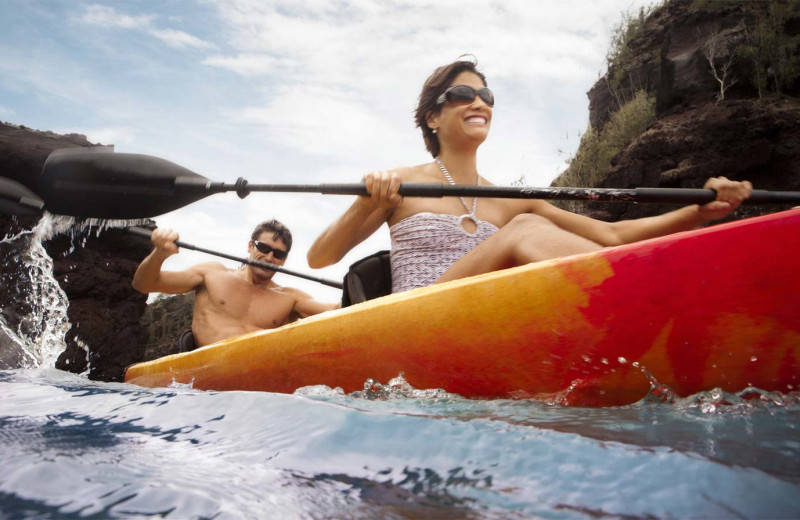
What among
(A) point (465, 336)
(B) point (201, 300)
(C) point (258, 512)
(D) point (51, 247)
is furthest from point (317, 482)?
(D) point (51, 247)

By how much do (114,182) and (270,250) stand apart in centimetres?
136

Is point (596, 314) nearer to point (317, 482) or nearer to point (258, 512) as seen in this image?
point (317, 482)

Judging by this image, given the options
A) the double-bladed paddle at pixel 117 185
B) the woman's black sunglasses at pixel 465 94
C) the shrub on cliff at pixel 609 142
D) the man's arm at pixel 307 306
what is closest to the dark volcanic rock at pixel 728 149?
the shrub on cliff at pixel 609 142

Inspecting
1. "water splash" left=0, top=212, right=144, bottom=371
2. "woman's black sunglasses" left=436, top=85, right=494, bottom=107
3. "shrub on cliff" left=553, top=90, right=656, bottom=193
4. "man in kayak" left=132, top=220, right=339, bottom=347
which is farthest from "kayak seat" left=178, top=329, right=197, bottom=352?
"shrub on cliff" left=553, top=90, right=656, bottom=193

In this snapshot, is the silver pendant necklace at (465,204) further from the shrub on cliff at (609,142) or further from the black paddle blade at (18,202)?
the shrub on cliff at (609,142)

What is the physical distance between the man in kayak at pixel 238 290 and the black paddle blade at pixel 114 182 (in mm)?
729

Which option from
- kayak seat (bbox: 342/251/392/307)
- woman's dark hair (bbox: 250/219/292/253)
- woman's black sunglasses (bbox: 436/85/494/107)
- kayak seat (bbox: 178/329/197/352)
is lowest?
kayak seat (bbox: 178/329/197/352)

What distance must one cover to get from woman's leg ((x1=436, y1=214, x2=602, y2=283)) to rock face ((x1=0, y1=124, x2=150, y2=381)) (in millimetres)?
5422

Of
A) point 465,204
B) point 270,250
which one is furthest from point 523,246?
point 270,250

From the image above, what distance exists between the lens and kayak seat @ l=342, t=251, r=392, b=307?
2.47 metres

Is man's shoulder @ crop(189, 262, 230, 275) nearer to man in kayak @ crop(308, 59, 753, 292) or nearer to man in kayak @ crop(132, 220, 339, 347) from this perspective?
man in kayak @ crop(132, 220, 339, 347)

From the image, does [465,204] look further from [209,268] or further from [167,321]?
[167,321]

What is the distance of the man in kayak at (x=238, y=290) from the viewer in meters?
3.89

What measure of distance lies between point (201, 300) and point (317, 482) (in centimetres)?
356
